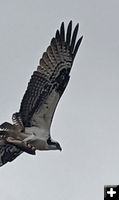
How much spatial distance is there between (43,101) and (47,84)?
0.71 meters

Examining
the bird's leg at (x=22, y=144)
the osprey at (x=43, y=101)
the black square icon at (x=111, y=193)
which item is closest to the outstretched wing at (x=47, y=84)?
the osprey at (x=43, y=101)

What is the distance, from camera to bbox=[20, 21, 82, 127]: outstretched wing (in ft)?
94.4

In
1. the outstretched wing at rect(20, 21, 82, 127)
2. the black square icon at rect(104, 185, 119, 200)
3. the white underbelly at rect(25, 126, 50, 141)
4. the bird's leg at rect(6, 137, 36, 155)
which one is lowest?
the black square icon at rect(104, 185, 119, 200)

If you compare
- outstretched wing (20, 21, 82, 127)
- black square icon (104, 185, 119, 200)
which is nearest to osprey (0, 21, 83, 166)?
outstretched wing (20, 21, 82, 127)

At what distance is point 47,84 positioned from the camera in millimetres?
29281

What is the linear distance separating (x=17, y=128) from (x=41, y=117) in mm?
973

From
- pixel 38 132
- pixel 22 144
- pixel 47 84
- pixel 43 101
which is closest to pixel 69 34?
pixel 47 84

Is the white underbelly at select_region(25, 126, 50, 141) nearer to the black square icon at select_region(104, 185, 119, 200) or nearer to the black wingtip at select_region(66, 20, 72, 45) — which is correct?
the black wingtip at select_region(66, 20, 72, 45)

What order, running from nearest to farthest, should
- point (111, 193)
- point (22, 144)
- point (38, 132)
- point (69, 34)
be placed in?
1. point (111, 193)
2. point (69, 34)
3. point (38, 132)
4. point (22, 144)

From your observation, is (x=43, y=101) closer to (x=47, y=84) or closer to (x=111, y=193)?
(x=47, y=84)

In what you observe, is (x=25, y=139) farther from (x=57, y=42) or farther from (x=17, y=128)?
(x=57, y=42)

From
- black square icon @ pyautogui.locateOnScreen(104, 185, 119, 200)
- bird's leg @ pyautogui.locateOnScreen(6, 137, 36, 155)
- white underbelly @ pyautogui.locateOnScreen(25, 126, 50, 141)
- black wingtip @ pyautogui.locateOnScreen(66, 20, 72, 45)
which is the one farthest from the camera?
bird's leg @ pyautogui.locateOnScreen(6, 137, 36, 155)

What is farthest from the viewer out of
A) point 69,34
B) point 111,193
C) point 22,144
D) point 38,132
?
point 22,144

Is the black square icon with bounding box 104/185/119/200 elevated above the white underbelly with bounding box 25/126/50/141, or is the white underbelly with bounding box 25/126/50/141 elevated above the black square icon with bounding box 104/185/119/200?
the white underbelly with bounding box 25/126/50/141
